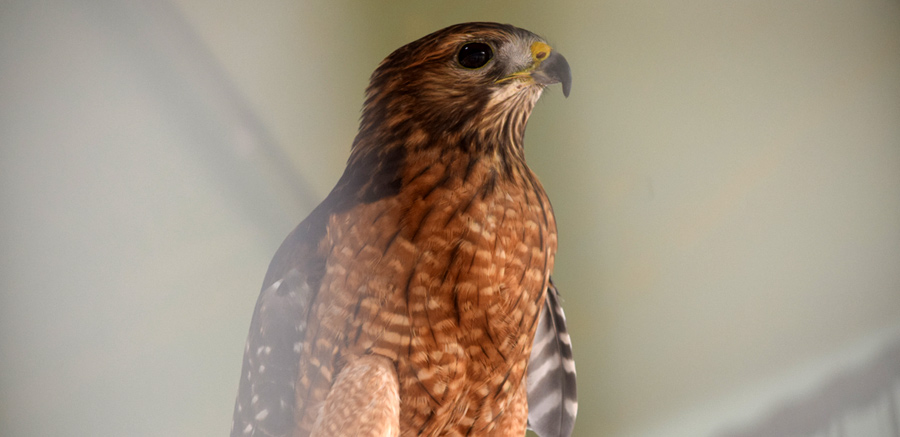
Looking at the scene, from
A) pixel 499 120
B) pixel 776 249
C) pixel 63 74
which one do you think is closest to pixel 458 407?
pixel 499 120

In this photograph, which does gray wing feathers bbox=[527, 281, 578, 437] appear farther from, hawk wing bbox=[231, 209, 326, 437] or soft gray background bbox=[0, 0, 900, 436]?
hawk wing bbox=[231, 209, 326, 437]

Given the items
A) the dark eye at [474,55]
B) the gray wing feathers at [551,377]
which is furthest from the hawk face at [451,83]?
the gray wing feathers at [551,377]

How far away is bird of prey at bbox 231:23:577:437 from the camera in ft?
2.21

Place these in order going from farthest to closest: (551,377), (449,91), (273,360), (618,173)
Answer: (618,173) < (551,377) < (449,91) < (273,360)

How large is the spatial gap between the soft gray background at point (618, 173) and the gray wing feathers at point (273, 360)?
19 mm

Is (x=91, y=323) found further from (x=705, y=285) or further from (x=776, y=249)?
(x=776, y=249)

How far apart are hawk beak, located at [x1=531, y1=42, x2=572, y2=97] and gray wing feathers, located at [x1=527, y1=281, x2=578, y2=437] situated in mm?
325

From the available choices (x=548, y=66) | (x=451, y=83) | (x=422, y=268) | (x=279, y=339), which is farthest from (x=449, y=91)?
(x=279, y=339)

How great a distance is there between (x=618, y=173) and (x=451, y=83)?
45cm

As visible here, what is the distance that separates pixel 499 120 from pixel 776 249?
64 centimetres

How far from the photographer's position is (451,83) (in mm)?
790

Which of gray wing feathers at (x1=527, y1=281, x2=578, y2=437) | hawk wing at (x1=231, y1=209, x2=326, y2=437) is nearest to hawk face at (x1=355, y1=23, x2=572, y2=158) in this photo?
hawk wing at (x1=231, y1=209, x2=326, y2=437)

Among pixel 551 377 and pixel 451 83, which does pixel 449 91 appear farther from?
pixel 551 377

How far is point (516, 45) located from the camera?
80cm
